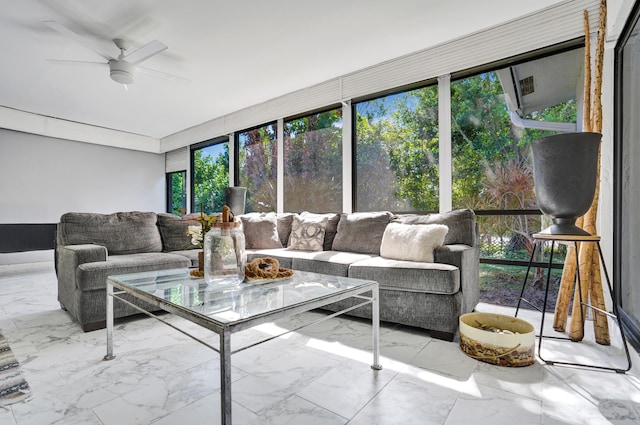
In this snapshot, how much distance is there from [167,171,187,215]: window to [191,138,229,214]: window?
Answer: 0.46 m

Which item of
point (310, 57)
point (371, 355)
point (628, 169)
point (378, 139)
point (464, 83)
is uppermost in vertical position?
point (310, 57)

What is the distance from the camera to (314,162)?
14.9 ft

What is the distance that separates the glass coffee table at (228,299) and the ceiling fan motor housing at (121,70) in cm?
233

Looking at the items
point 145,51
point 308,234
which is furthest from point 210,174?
point 308,234

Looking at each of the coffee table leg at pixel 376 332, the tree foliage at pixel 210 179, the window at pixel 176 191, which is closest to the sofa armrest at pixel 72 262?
the coffee table leg at pixel 376 332

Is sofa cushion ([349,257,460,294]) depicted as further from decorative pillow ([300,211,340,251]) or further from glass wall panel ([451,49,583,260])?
glass wall panel ([451,49,583,260])

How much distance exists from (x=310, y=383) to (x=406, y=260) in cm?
127

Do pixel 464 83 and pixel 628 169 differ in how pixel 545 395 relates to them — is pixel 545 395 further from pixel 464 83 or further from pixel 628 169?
pixel 464 83

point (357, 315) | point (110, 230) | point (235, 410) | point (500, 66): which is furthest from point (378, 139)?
point (235, 410)

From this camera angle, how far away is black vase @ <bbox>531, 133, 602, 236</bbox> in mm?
1804

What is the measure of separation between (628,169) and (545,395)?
5.57 ft

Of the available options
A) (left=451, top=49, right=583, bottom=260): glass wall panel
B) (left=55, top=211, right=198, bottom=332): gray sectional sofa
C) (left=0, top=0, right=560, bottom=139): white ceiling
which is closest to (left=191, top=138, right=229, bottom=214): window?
(left=0, top=0, right=560, bottom=139): white ceiling

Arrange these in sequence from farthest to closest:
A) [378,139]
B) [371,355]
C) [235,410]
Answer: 1. [378,139]
2. [371,355]
3. [235,410]

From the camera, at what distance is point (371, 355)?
1.92m
